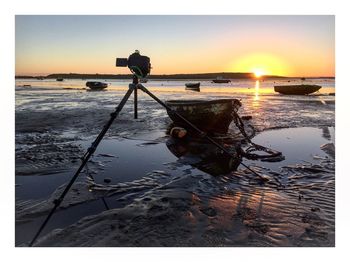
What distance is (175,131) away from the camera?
11.5 m

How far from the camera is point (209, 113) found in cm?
1134

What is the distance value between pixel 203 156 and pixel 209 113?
2.65 m

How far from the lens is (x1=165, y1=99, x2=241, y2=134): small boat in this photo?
11.2m

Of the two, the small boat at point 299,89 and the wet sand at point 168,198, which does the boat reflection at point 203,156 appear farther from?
the small boat at point 299,89

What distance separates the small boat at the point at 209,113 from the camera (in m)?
11.2

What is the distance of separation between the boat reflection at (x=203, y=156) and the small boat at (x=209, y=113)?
0.99 meters

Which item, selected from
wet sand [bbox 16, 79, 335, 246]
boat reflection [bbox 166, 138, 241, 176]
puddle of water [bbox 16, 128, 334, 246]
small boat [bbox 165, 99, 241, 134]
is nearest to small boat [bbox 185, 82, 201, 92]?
small boat [bbox 165, 99, 241, 134]

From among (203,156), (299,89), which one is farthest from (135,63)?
(299,89)

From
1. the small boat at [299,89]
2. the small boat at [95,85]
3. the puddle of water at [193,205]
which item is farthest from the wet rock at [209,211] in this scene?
the small boat at [95,85]
